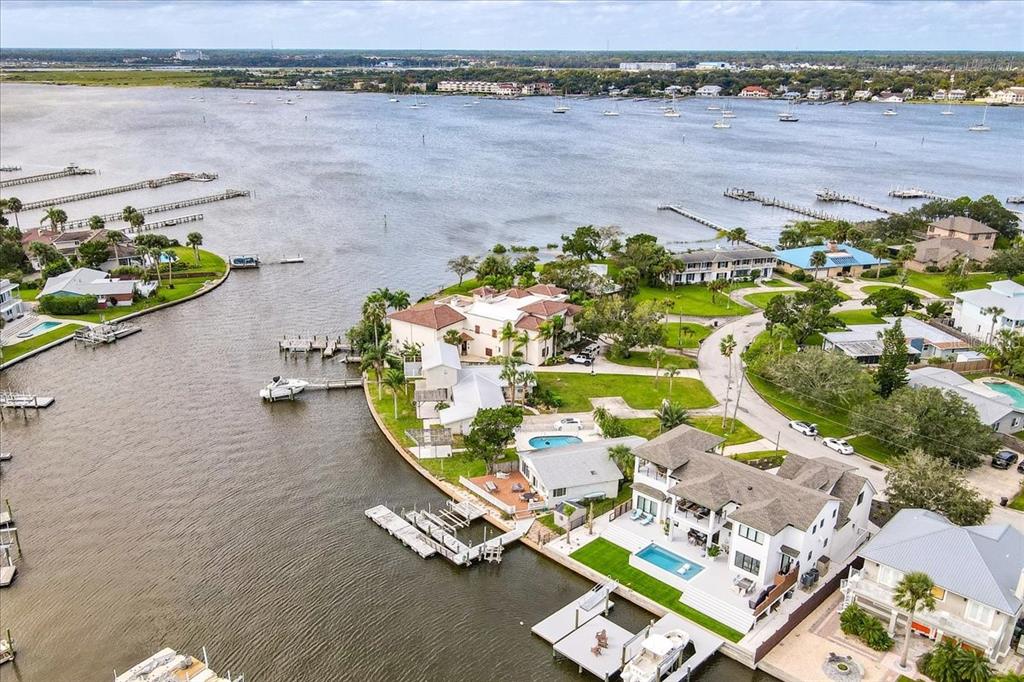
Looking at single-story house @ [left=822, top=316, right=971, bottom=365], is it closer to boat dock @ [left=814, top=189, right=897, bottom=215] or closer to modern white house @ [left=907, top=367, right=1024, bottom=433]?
modern white house @ [left=907, top=367, right=1024, bottom=433]

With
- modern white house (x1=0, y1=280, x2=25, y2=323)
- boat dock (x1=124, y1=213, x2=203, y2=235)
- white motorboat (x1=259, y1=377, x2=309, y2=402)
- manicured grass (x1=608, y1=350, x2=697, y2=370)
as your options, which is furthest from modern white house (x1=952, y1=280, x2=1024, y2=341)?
boat dock (x1=124, y1=213, x2=203, y2=235)

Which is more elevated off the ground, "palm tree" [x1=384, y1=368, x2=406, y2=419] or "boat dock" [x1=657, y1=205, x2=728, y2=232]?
"boat dock" [x1=657, y1=205, x2=728, y2=232]

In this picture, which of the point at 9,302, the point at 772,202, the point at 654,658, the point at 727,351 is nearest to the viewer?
the point at 654,658

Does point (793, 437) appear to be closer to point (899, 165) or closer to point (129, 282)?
point (129, 282)

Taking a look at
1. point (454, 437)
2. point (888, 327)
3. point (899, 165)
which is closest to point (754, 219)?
point (888, 327)

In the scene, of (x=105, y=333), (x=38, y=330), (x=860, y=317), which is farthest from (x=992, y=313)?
(x=38, y=330)

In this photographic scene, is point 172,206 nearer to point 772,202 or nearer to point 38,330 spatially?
point 38,330
